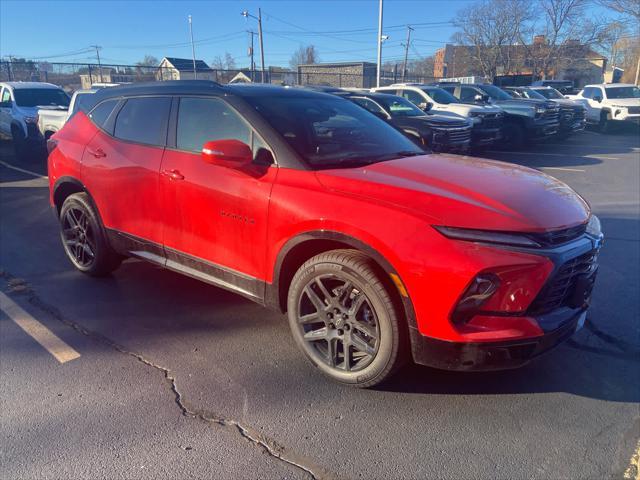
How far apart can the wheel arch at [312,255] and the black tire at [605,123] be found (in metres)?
20.3

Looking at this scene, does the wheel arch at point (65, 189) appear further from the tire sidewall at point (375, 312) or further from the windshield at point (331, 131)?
the tire sidewall at point (375, 312)

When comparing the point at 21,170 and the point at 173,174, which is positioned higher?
the point at 173,174

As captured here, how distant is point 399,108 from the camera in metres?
12.1

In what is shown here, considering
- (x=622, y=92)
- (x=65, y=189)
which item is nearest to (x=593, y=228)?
(x=65, y=189)

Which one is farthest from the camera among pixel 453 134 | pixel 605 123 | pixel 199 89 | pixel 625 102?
pixel 605 123

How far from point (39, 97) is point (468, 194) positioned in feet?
46.1

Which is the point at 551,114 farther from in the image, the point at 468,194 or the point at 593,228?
the point at 468,194

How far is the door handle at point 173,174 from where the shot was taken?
11.5ft

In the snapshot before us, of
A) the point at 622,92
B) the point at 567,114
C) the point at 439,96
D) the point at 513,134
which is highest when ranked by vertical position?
the point at 622,92

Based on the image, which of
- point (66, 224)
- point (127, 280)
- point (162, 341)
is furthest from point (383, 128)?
point (66, 224)

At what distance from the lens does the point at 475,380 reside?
301 cm

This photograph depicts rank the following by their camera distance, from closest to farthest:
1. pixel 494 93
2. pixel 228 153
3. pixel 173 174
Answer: pixel 228 153 → pixel 173 174 → pixel 494 93

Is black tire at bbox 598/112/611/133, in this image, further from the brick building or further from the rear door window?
the brick building

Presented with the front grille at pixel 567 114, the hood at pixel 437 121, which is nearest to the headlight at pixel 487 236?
the hood at pixel 437 121
